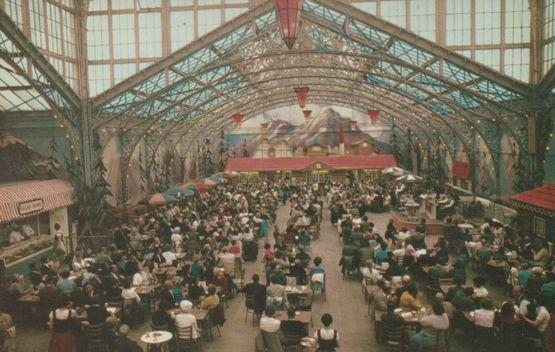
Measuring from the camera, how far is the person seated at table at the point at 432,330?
9.05 meters

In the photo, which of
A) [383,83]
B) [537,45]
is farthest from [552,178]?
[383,83]

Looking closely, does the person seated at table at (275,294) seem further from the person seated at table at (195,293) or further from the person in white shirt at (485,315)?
the person in white shirt at (485,315)

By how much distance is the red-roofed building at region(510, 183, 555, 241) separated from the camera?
15.7 meters

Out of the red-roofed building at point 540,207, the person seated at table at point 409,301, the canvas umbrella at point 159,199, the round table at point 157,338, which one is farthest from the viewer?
the canvas umbrella at point 159,199

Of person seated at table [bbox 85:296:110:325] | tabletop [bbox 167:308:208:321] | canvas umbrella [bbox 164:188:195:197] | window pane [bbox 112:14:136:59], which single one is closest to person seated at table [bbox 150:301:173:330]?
tabletop [bbox 167:308:208:321]

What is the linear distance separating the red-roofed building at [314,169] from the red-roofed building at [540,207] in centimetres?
2665

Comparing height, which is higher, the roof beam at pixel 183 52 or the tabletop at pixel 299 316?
the roof beam at pixel 183 52

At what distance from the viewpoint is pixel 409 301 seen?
Result: 10.6 m

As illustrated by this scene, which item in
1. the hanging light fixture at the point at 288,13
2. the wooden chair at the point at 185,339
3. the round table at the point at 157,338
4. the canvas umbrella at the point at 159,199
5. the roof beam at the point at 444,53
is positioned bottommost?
the wooden chair at the point at 185,339

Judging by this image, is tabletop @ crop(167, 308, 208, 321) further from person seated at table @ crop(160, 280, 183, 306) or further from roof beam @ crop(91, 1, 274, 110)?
roof beam @ crop(91, 1, 274, 110)

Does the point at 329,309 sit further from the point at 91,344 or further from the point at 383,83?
the point at 383,83

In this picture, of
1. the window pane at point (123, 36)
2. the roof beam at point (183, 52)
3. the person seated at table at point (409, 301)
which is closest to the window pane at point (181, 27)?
the window pane at point (123, 36)

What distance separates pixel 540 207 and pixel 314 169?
30029 mm

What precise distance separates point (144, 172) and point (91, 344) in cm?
2126
